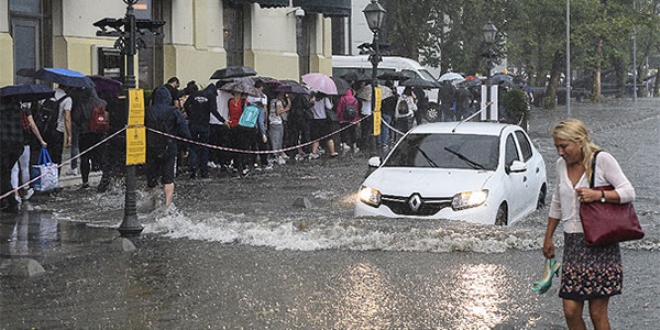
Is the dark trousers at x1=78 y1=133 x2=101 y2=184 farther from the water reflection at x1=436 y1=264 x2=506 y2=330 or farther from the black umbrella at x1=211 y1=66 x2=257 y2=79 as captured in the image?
the water reflection at x1=436 y1=264 x2=506 y2=330

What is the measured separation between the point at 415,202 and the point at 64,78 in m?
7.97

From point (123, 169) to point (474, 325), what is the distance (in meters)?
11.6

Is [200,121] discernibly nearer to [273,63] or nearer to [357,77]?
[357,77]

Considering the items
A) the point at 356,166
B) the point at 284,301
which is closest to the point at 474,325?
the point at 284,301

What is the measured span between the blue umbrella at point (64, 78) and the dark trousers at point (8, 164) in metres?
3.00

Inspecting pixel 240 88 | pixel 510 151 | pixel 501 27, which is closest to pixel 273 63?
pixel 240 88

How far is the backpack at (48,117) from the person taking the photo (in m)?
17.5

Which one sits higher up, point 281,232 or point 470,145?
point 470,145

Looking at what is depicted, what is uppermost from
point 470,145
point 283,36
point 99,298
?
point 283,36

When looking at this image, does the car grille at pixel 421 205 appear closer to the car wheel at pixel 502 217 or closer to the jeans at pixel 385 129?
the car wheel at pixel 502 217

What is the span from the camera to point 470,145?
45.4ft

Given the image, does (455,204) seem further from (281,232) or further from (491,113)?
(491,113)

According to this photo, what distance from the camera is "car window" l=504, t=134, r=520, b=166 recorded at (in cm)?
1373

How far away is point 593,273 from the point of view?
22.6ft
